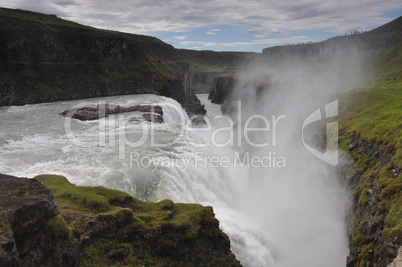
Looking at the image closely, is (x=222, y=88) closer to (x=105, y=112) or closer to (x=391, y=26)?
(x=105, y=112)

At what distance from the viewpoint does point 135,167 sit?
79.5 ft

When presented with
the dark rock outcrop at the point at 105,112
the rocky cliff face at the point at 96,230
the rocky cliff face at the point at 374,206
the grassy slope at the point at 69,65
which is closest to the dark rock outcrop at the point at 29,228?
the rocky cliff face at the point at 96,230

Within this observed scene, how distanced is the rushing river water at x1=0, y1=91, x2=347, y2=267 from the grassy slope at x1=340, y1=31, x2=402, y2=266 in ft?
11.9

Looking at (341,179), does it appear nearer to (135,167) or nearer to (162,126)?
(135,167)

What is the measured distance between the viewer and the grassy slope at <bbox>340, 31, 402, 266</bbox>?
16484 millimetres

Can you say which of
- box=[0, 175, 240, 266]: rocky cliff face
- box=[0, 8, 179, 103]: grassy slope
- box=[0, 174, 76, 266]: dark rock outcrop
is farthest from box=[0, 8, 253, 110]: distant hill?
box=[0, 174, 76, 266]: dark rock outcrop

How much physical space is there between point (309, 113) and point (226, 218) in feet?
83.8

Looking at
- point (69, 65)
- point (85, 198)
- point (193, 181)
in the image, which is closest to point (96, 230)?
point (85, 198)

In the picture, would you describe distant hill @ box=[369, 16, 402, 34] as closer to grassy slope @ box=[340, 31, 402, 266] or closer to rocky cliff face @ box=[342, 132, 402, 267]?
grassy slope @ box=[340, 31, 402, 266]

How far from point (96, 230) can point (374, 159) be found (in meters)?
20.1

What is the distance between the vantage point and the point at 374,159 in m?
22.6

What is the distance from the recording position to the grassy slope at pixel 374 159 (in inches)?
649

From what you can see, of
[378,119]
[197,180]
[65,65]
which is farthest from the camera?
[65,65]

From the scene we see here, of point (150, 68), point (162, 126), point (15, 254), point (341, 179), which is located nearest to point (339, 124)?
point (341, 179)
